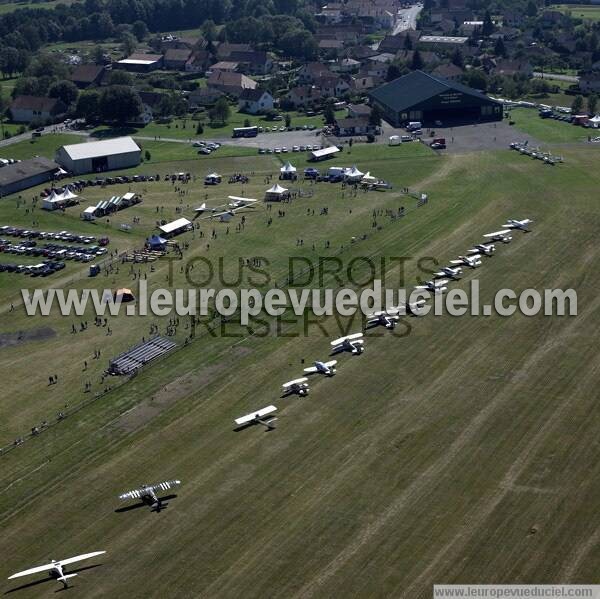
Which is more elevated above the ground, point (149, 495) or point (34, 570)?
point (149, 495)

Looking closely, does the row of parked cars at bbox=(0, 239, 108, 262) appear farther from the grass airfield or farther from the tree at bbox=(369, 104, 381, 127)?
the tree at bbox=(369, 104, 381, 127)

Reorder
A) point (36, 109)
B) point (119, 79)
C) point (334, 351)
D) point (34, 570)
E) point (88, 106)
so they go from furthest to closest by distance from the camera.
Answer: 1. point (119, 79)
2. point (36, 109)
3. point (88, 106)
4. point (334, 351)
5. point (34, 570)

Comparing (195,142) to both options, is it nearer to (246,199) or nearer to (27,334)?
(246,199)

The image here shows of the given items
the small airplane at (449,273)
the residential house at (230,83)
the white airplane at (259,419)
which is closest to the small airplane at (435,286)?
the small airplane at (449,273)

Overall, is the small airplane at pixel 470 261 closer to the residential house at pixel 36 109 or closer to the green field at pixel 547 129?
the green field at pixel 547 129

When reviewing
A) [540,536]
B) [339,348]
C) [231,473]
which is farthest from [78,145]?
[540,536]

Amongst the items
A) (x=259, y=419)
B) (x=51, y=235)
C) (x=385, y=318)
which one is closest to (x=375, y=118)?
(x=51, y=235)

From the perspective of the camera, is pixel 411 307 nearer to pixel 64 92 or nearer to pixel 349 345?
pixel 349 345
